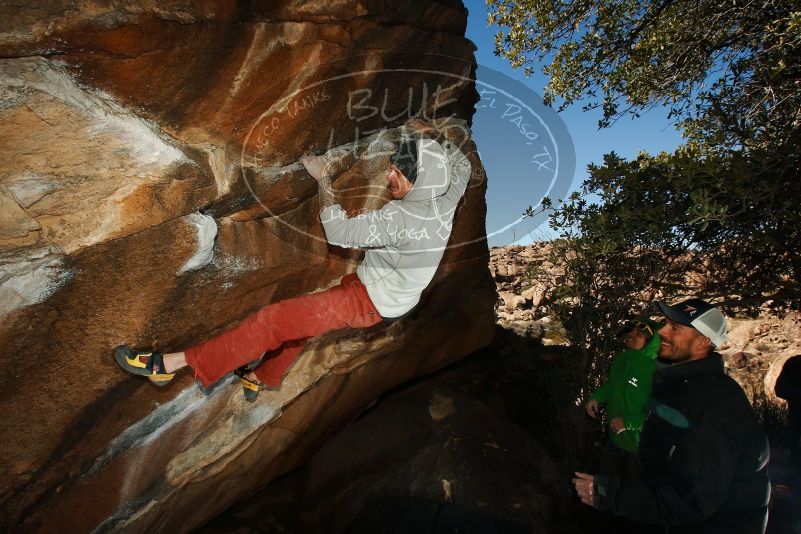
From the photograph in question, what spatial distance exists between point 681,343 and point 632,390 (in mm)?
1107

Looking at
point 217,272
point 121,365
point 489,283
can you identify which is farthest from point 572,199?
point 121,365

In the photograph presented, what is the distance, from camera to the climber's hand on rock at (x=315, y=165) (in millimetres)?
3125

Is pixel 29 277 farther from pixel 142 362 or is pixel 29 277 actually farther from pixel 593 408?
pixel 593 408

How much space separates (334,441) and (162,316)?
3.27 m

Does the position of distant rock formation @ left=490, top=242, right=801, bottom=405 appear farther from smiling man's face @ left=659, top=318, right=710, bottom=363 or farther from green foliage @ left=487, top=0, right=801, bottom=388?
smiling man's face @ left=659, top=318, right=710, bottom=363

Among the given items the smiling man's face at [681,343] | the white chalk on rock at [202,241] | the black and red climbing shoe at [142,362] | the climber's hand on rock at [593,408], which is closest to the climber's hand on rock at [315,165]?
the white chalk on rock at [202,241]

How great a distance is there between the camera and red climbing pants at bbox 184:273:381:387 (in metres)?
3.15

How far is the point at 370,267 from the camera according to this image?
3.31m

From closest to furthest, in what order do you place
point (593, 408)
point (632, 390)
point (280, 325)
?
point (280, 325) < point (632, 390) < point (593, 408)

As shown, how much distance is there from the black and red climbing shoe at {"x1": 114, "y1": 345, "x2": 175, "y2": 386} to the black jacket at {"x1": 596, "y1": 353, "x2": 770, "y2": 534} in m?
3.24

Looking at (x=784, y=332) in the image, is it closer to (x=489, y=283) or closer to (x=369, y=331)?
(x=489, y=283)

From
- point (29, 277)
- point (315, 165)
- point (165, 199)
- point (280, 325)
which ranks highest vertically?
point (315, 165)

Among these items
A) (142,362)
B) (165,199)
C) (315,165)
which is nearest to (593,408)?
(315,165)

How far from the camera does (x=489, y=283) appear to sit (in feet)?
21.1
